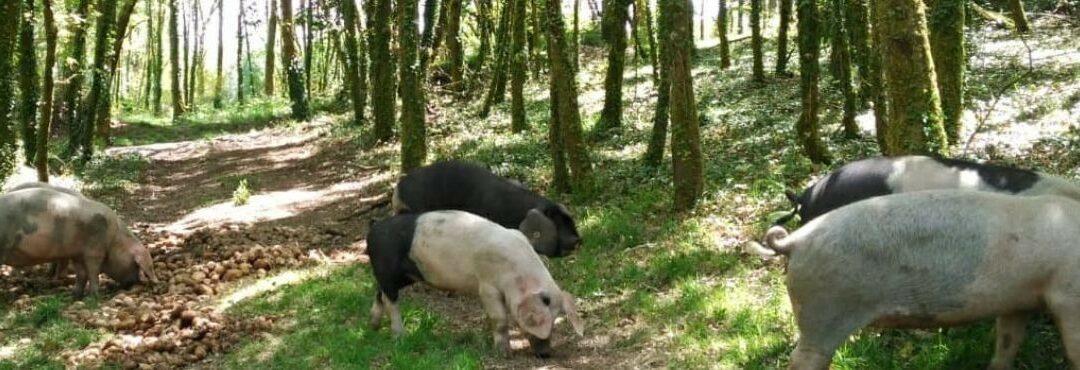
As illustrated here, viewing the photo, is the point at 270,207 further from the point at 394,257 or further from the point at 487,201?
the point at 394,257

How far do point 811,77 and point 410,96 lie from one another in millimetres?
6023

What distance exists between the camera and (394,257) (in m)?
8.49

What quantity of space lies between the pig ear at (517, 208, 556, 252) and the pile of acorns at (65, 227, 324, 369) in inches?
110

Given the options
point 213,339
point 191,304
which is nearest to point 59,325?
point 191,304

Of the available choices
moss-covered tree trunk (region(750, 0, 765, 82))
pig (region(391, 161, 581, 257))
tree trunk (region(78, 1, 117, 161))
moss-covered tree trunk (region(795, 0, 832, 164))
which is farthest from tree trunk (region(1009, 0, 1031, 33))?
tree trunk (region(78, 1, 117, 161))

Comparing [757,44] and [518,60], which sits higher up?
[757,44]

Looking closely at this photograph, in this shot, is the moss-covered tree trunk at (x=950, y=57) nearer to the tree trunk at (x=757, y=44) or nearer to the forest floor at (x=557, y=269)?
the forest floor at (x=557, y=269)

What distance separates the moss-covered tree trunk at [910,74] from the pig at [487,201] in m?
4.00

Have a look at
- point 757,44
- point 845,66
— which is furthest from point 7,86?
point 757,44

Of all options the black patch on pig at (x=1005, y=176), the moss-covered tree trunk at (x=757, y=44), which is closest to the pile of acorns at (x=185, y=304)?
the black patch on pig at (x=1005, y=176)

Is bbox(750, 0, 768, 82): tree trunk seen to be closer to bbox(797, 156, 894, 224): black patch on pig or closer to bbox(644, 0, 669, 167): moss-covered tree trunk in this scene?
bbox(644, 0, 669, 167): moss-covered tree trunk

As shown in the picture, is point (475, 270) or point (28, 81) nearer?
point (475, 270)

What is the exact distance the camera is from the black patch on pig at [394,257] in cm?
847

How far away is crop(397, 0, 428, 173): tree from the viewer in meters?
14.3
